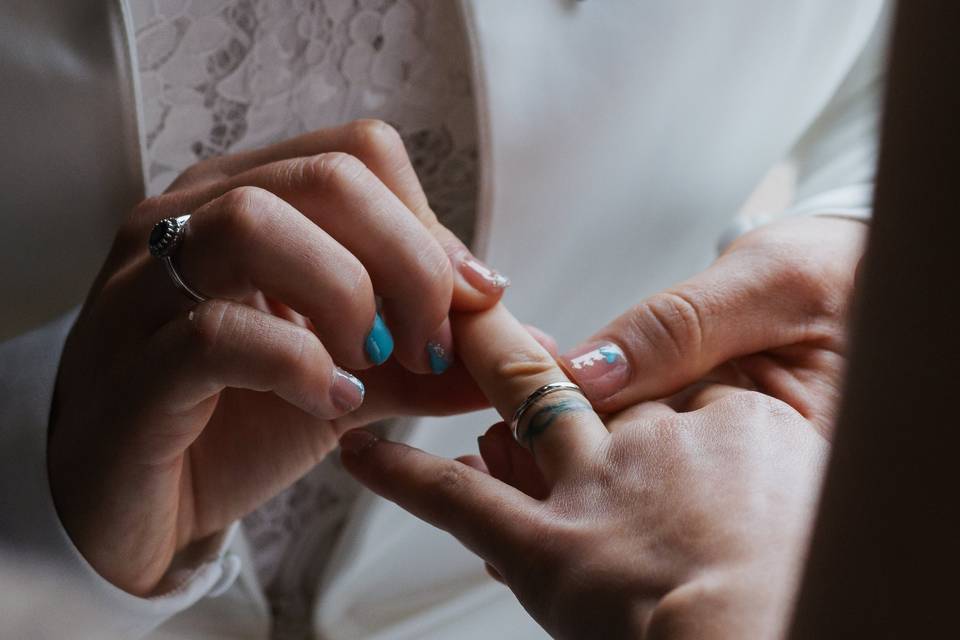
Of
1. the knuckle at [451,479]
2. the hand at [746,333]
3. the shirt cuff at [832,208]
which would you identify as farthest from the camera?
the shirt cuff at [832,208]

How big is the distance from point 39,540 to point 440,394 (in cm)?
26

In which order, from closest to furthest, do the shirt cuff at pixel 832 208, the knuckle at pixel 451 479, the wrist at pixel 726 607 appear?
1. the wrist at pixel 726 607
2. the knuckle at pixel 451 479
3. the shirt cuff at pixel 832 208

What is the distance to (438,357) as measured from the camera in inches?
20.4

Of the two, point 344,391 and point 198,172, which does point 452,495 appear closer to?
point 344,391

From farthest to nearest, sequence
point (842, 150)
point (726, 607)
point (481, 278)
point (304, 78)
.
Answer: point (842, 150) → point (304, 78) → point (481, 278) → point (726, 607)

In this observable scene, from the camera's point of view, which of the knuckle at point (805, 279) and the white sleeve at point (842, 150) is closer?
the knuckle at point (805, 279)

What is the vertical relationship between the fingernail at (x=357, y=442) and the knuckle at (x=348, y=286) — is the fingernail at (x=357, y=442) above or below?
below

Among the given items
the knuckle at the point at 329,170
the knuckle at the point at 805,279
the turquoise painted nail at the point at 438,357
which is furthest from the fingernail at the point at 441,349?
the knuckle at the point at 805,279

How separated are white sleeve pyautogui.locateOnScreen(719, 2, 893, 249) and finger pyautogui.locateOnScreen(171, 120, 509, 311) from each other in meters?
0.27

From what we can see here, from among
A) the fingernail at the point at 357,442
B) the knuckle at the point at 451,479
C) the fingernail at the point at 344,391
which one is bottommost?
the fingernail at the point at 357,442

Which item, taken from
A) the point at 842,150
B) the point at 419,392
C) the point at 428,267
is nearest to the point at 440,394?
the point at 419,392

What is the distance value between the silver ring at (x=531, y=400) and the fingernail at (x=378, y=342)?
81 mm

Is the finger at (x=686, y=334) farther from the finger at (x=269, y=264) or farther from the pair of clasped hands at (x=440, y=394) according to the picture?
the finger at (x=269, y=264)

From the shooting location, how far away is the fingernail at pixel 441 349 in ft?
1.69
